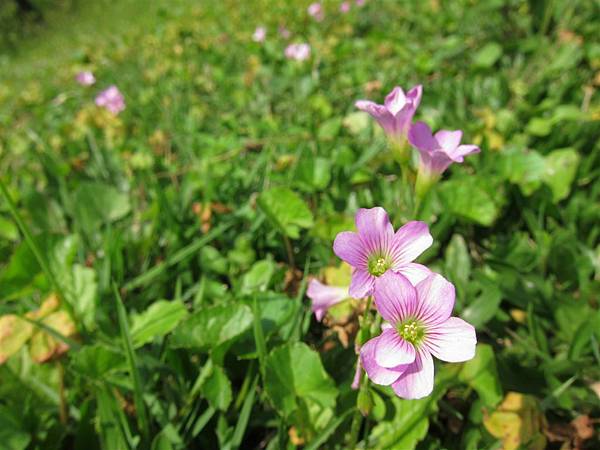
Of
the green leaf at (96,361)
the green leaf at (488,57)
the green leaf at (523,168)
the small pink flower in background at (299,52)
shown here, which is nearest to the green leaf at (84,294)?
the green leaf at (96,361)

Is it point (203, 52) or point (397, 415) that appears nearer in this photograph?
point (397, 415)

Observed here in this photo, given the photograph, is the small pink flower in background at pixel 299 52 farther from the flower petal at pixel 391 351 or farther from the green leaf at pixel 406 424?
the flower petal at pixel 391 351

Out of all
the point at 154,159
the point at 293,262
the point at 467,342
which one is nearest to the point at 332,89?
the point at 154,159

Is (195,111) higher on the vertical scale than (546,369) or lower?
higher

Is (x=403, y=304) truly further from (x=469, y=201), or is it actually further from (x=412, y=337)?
(x=469, y=201)

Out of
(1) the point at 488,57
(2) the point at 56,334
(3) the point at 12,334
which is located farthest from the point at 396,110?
(1) the point at 488,57

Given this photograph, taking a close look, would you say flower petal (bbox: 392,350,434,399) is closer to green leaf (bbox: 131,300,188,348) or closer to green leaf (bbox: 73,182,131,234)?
green leaf (bbox: 131,300,188,348)

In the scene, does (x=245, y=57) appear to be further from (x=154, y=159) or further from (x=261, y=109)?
(x=154, y=159)
